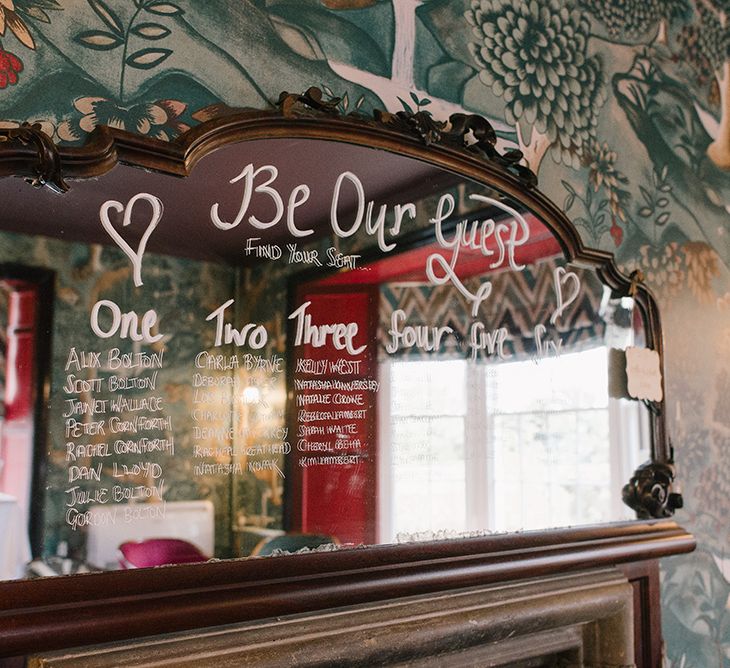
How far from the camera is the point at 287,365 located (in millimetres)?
1120

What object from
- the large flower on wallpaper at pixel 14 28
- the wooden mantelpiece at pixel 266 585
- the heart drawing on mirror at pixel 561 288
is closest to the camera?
the wooden mantelpiece at pixel 266 585

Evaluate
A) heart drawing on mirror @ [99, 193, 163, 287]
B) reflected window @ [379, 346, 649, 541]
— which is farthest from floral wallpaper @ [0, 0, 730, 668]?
reflected window @ [379, 346, 649, 541]

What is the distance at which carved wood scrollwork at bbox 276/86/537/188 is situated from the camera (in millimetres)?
1158

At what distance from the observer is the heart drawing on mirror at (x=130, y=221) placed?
3.21 feet

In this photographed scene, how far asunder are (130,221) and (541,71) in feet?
3.23

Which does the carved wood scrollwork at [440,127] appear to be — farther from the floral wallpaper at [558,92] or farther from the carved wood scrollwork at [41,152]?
the carved wood scrollwork at [41,152]

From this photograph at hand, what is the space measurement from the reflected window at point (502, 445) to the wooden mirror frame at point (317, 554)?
0.14 feet

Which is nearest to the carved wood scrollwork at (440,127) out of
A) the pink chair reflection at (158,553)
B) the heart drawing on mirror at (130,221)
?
the heart drawing on mirror at (130,221)

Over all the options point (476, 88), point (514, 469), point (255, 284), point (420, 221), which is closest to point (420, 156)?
point (420, 221)

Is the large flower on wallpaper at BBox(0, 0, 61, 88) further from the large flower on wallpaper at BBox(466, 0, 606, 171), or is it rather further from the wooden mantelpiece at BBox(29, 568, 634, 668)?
the large flower on wallpaper at BBox(466, 0, 606, 171)

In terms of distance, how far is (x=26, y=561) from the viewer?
88 centimetres

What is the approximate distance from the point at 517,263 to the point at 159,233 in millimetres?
688

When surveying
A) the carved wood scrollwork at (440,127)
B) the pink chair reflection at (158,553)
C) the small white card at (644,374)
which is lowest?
the pink chair reflection at (158,553)

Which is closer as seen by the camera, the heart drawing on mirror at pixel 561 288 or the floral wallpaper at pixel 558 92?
the floral wallpaper at pixel 558 92
